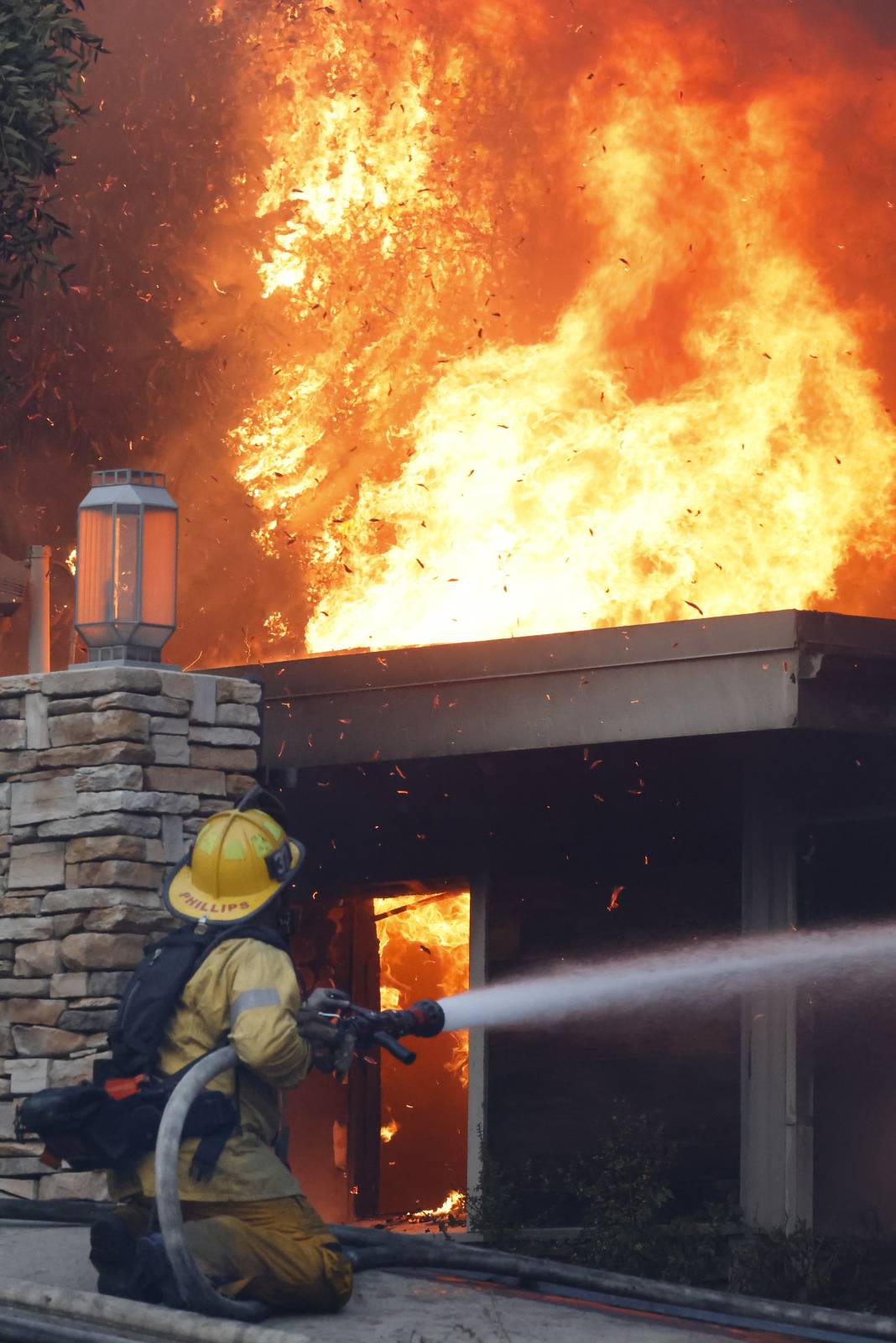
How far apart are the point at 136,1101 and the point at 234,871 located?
2.71ft

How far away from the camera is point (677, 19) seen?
1803 cm

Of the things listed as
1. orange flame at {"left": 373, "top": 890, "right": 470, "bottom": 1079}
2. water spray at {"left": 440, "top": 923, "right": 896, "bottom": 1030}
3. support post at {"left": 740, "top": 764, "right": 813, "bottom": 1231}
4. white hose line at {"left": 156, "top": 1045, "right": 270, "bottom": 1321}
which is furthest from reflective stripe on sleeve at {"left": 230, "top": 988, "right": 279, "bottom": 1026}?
orange flame at {"left": 373, "top": 890, "right": 470, "bottom": 1079}

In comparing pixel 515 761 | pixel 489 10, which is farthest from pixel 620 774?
pixel 489 10

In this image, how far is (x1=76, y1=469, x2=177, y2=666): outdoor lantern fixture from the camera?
9281mm

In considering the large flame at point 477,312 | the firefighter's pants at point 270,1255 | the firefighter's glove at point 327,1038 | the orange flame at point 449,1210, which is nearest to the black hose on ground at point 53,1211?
the firefighter's pants at point 270,1255

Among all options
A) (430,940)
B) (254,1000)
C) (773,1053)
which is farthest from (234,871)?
(430,940)

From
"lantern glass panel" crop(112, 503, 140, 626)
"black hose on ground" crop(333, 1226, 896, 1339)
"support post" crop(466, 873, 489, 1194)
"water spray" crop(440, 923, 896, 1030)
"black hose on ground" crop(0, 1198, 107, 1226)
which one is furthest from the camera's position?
"support post" crop(466, 873, 489, 1194)

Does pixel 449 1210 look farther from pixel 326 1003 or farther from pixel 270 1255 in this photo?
pixel 326 1003

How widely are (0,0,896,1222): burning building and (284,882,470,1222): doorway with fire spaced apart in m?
Answer: 0.04

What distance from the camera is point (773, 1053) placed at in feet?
33.1

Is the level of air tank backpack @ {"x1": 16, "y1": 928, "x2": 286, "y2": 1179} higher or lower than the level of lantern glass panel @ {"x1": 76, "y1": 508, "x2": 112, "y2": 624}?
lower

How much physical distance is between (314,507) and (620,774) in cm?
985

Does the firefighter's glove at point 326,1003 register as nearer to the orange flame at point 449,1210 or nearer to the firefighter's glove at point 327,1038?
the firefighter's glove at point 327,1038

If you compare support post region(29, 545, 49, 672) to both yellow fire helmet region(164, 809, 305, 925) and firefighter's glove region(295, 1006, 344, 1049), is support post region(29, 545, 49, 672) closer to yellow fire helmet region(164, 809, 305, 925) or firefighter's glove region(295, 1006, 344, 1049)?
yellow fire helmet region(164, 809, 305, 925)
